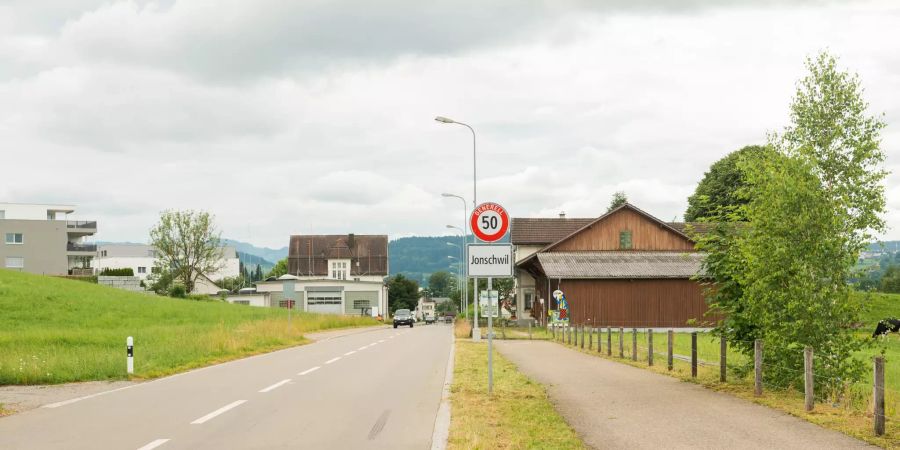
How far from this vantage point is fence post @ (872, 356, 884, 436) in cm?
889

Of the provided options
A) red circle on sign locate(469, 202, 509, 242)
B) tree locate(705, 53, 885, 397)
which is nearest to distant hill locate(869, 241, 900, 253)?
tree locate(705, 53, 885, 397)

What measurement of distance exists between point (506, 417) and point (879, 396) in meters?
4.31

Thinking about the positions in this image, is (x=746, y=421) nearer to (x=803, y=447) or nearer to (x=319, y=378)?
(x=803, y=447)

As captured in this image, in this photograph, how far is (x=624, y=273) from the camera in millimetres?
50688

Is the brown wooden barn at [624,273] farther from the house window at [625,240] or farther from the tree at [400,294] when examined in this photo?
the tree at [400,294]

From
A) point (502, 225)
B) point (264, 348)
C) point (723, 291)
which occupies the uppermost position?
point (502, 225)

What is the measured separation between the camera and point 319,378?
16.3 metres

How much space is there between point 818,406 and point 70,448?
951cm

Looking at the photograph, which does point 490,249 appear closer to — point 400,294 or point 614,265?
point 614,265

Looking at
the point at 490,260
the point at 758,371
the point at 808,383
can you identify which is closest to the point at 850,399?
A: the point at 808,383

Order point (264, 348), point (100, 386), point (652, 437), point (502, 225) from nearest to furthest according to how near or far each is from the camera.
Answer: point (652, 437)
point (502, 225)
point (100, 386)
point (264, 348)

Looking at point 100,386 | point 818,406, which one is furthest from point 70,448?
point 818,406

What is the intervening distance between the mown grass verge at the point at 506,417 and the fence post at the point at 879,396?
3.38 m

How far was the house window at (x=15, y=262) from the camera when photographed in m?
94.6
